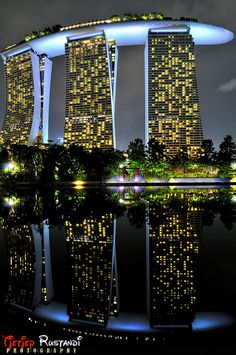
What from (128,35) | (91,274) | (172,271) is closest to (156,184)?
(172,271)

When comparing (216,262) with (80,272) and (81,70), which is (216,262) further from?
(81,70)

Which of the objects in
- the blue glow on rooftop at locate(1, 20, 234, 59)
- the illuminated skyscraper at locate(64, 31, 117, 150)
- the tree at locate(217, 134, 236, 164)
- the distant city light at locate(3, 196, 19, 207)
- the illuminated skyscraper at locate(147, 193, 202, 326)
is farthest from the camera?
the blue glow on rooftop at locate(1, 20, 234, 59)

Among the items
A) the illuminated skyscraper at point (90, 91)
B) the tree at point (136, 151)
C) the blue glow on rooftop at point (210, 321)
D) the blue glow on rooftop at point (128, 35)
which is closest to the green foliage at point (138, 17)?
the blue glow on rooftop at point (128, 35)

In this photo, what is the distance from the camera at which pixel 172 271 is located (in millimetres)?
6332

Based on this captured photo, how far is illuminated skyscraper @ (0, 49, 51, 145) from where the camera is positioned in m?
106

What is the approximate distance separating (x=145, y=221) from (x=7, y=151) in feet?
142

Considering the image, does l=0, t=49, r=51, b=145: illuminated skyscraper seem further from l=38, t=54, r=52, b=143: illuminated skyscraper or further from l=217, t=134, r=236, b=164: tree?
l=217, t=134, r=236, b=164: tree

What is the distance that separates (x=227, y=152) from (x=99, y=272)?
2722 inches

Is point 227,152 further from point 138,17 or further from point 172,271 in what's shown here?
point 172,271

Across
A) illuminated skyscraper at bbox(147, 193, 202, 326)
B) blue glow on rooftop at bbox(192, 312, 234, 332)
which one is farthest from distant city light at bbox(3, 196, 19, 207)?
blue glow on rooftop at bbox(192, 312, 234, 332)

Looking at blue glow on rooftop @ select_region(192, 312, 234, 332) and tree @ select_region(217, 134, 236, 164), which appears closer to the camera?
blue glow on rooftop @ select_region(192, 312, 234, 332)

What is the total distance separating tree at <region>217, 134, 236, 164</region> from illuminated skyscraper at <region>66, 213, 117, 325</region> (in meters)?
62.3

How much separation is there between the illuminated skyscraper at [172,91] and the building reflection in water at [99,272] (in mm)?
91623

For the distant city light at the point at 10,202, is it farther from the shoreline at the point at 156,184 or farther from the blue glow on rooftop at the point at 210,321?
the shoreline at the point at 156,184
